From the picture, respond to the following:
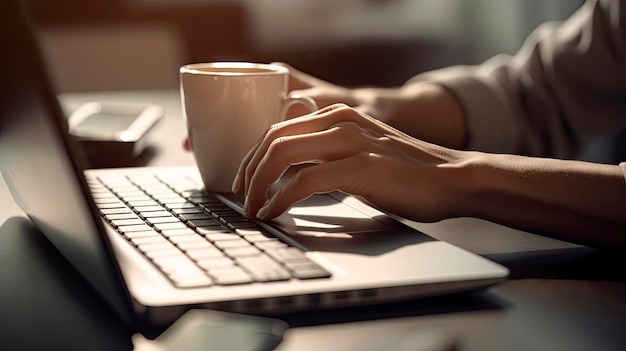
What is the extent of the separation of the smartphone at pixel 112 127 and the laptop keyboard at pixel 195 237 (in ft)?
0.71

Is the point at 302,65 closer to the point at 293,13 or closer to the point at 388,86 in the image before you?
the point at 388,86

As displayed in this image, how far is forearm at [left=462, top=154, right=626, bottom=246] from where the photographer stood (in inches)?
28.7

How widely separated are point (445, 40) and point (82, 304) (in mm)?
2849

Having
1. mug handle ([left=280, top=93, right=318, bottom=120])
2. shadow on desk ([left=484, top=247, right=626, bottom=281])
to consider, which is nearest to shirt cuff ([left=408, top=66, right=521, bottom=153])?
mug handle ([left=280, top=93, right=318, bottom=120])

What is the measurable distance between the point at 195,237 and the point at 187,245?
0.09ft

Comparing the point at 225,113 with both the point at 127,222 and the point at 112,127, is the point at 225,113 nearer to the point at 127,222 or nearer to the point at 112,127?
the point at 127,222

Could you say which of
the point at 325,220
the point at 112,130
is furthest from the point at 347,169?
the point at 112,130

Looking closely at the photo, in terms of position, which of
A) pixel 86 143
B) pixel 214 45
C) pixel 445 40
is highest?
pixel 86 143

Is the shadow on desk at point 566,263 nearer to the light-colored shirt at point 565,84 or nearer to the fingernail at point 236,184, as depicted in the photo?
the fingernail at point 236,184

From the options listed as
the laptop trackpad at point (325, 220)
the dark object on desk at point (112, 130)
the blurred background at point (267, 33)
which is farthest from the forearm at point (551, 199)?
the blurred background at point (267, 33)

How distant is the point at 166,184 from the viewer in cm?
85

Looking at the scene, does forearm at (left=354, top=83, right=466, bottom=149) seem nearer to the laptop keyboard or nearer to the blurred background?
the laptop keyboard

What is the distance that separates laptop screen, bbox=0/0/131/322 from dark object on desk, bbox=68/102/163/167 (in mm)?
405

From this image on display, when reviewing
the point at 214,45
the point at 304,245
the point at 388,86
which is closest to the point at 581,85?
the point at 388,86
